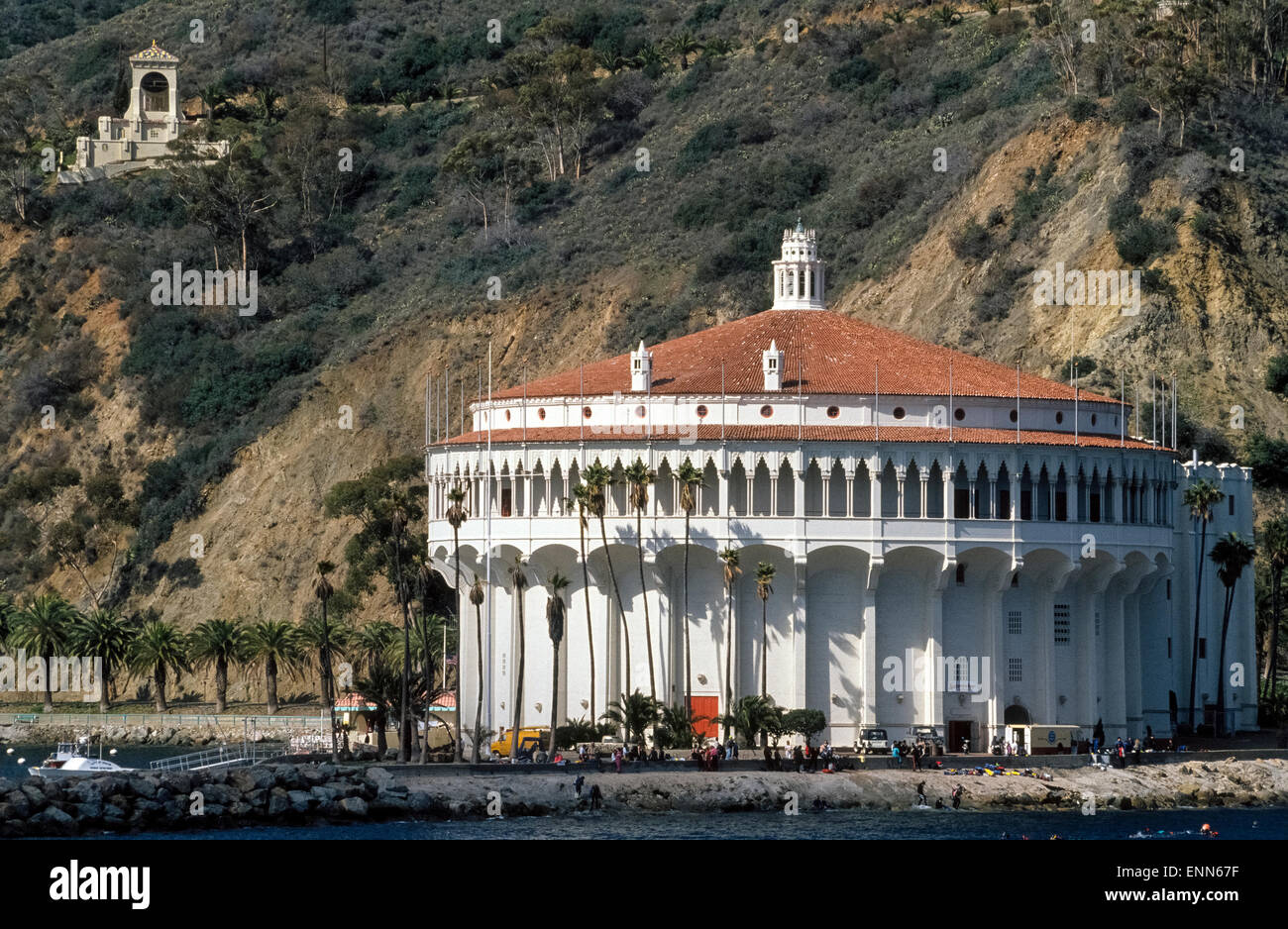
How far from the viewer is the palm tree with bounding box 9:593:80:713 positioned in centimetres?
12450

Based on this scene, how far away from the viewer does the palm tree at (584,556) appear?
8638 centimetres

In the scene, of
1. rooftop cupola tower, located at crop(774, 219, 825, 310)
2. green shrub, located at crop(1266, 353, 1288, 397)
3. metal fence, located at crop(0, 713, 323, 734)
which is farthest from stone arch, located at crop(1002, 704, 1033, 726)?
metal fence, located at crop(0, 713, 323, 734)

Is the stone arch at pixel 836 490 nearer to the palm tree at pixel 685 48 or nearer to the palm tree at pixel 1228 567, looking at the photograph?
the palm tree at pixel 1228 567

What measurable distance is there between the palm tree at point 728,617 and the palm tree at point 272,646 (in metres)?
35.9

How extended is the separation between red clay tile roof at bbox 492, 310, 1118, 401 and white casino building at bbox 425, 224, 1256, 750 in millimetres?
173

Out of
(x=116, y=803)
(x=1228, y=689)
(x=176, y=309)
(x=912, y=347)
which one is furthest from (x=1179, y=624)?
(x=176, y=309)

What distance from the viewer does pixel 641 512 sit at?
88375 mm

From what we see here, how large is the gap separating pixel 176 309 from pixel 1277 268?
7615 centimetres

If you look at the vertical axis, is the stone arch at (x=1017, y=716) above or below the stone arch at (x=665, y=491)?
below

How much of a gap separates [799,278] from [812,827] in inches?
1358

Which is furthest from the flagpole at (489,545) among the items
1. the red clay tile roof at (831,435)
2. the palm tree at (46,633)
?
the palm tree at (46,633)

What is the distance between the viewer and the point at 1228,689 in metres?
99.8

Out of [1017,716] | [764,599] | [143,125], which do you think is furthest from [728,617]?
[143,125]

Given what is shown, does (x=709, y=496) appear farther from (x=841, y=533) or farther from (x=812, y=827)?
(x=812, y=827)
